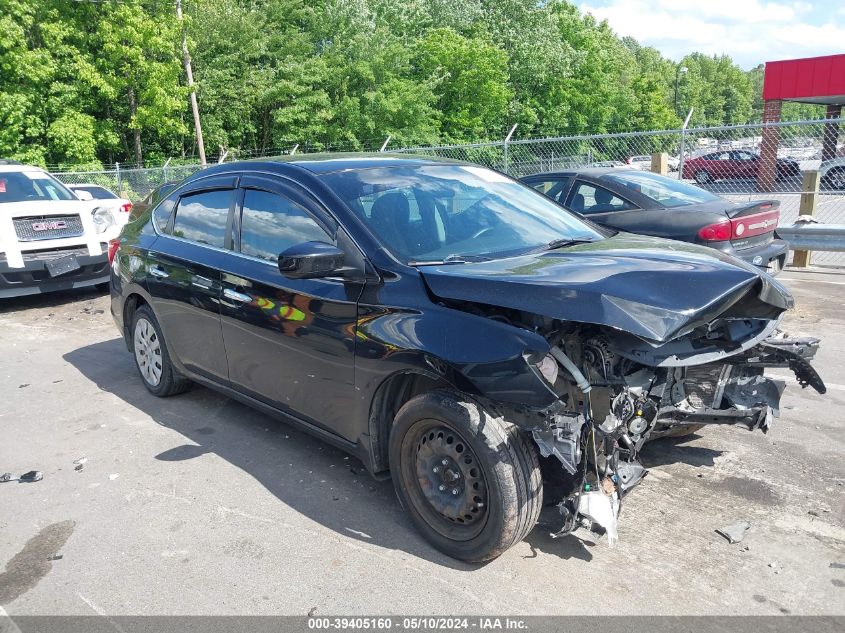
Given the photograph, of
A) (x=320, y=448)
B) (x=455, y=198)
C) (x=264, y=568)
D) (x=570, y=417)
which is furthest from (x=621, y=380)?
(x=320, y=448)

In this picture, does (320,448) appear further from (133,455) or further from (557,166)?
(557,166)

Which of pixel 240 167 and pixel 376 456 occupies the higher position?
pixel 240 167

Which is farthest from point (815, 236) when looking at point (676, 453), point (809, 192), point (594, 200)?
point (676, 453)

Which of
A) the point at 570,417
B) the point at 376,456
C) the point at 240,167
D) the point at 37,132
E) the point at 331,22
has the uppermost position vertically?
the point at 331,22

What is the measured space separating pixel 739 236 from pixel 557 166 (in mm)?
8844

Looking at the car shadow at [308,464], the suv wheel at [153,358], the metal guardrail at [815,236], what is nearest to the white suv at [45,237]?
the car shadow at [308,464]

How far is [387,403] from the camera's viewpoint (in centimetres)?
344

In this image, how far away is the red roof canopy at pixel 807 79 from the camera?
26375 mm

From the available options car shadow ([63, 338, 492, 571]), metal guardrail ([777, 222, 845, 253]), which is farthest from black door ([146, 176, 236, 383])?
metal guardrail ([777, 222, 845, 253])

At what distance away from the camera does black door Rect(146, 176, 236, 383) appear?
14.6ft

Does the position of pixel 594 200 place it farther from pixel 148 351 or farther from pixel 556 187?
pixel 148 351

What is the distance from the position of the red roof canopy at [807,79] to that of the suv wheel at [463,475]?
29.5m

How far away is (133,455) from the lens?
4.48 m

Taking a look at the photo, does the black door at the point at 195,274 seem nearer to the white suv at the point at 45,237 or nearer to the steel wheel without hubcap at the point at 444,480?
the steel wheel without hubcap at the point at 444,480
